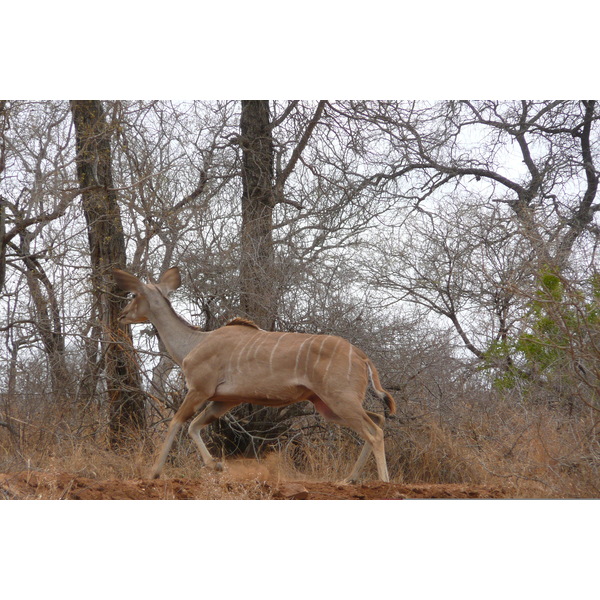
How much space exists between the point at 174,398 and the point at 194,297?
2.77 feet

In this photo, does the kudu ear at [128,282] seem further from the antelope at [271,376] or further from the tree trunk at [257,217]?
the tree trunk at [257,217]

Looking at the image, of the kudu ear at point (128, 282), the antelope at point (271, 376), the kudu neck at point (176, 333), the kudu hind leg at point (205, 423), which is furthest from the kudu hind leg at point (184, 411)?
the kudu ear at point (128, 282)

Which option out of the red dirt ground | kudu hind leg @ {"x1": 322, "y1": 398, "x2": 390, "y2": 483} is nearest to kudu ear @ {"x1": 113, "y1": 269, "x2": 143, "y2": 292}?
the red dirt ground

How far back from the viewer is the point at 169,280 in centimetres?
646

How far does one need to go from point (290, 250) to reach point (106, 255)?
5.31 feet

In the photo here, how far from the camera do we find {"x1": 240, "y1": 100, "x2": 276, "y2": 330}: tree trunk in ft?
23.1

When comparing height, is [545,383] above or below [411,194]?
below

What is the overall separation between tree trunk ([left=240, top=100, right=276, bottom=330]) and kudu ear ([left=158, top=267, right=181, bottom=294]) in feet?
2.17

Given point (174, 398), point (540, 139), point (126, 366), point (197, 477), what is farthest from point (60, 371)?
point (540, 139)

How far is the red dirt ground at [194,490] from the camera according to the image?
5309mm

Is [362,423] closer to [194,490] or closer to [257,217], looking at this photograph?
[194,490]

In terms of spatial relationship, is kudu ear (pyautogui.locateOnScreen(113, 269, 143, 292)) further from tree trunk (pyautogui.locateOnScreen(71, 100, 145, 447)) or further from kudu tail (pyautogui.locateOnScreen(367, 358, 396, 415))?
kudu tail (pyautogui.locateOnScreen(367, 358, 396, 415))

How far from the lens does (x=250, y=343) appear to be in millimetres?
6098
